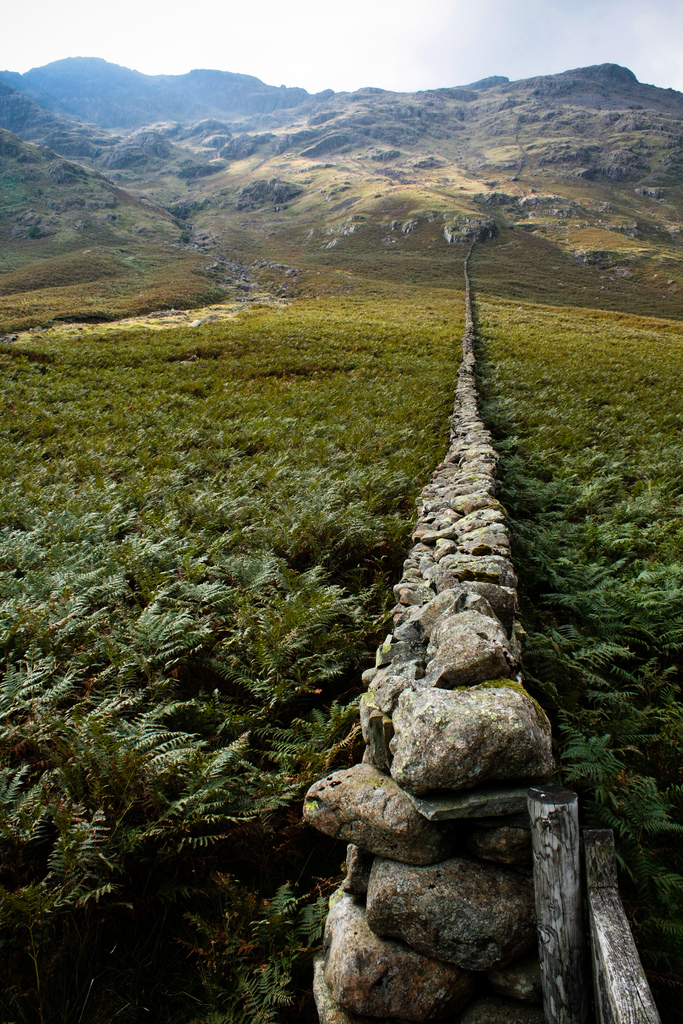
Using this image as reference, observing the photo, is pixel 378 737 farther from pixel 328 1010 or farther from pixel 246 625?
pixel 246 625

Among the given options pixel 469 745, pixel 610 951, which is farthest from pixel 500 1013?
pixel 469 745

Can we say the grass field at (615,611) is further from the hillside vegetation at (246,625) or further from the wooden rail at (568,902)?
the wooden rail at (568,902)

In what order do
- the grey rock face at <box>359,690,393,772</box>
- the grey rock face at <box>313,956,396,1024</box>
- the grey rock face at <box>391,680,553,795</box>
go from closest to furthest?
the grey rock face at <box>313,956,396,1024</box> < the grey rock face at <box>391,680,553,795</box> < the grey rock face at <box>359,690,393,772</box>

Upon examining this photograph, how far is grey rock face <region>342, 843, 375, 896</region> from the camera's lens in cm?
251

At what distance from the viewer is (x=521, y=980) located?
6.77 feet

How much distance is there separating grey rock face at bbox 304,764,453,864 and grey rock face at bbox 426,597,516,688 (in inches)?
25.8

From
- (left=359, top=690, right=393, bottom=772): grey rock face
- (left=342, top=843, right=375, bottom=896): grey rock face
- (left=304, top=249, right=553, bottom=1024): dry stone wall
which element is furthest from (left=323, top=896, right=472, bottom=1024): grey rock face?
(left=359, top=690, right=393, bottom=772): grey rock face

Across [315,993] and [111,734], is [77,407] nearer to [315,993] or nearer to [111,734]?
[111,734]

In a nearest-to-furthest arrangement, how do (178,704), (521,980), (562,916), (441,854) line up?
(562,916) → (521,980) → (441,854) → (178,704)

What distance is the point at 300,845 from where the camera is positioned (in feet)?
9.96

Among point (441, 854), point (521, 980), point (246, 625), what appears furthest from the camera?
point (246, 625)

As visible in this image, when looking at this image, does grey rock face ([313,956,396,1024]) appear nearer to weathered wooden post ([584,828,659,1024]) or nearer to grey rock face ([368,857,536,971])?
grey rock face ([368,857,536,971])

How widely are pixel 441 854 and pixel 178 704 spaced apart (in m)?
2.11

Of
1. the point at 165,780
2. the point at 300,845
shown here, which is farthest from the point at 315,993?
the point at 165,780
